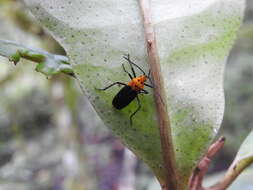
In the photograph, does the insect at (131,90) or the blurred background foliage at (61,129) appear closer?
the insect at (131,90)

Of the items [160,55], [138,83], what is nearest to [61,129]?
[138,83]

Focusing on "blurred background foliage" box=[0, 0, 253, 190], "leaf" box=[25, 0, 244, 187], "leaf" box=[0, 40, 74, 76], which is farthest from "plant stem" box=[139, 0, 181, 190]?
"blurred background foliage" box=[0, 0, 253, 190]

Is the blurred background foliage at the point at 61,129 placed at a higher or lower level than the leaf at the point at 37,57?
lower

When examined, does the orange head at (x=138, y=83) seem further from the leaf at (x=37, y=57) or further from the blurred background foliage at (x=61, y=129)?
the blurred background foliage at (x=61, y=129)

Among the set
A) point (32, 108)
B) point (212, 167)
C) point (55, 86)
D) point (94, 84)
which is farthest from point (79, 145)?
point (32, 108)

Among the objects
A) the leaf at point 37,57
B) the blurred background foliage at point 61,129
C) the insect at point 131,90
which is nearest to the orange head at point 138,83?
the insect at point 131,90
